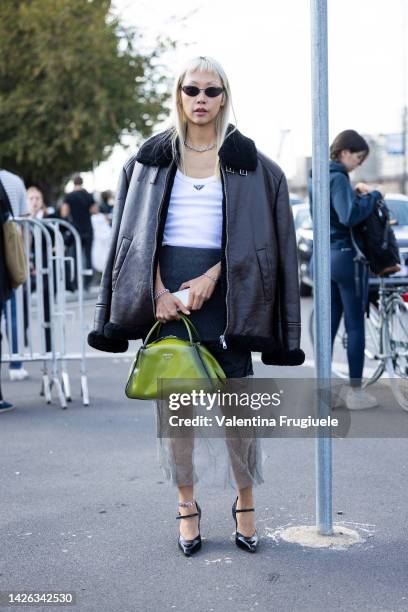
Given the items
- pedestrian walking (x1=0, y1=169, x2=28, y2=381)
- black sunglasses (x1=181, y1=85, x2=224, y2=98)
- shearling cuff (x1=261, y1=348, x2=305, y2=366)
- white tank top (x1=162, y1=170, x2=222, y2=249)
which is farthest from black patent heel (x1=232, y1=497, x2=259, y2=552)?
pedestrian walking (x1=0, y1=169, x2=28, y2=381)

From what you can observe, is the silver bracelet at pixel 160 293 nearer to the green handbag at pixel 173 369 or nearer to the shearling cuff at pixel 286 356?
the green handbag at pixel 173 369

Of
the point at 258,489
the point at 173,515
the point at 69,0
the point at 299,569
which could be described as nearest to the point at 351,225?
the point at 258,489

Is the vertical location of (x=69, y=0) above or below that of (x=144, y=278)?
above

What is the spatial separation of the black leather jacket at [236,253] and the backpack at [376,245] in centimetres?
288

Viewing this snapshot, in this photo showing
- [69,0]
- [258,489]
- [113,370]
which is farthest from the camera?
[69,0]

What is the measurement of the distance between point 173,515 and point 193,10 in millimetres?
22540

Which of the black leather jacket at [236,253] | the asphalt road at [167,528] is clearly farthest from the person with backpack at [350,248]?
the black leather jacket at [236,253]

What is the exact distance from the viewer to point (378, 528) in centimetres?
457

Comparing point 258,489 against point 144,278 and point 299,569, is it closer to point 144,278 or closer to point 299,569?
point 299,569

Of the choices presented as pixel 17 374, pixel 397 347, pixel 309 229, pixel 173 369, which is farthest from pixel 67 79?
pixel 173 369

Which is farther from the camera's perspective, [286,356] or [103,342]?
[103,342]

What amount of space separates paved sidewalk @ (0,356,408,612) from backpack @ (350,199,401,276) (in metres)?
1.30

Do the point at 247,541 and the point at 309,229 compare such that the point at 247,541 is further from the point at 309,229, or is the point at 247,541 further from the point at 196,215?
the point at 309,229

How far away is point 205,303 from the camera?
165 inches
